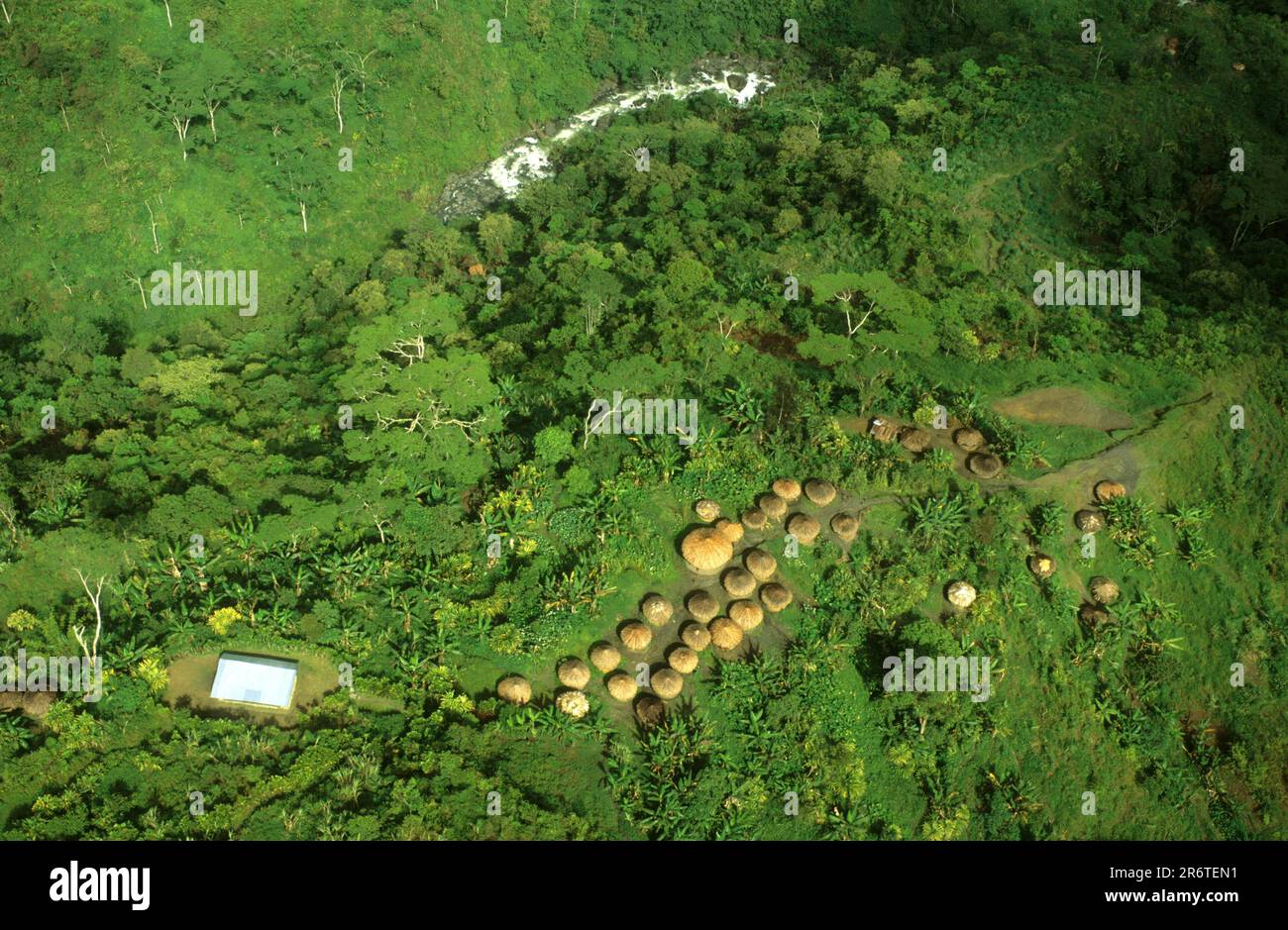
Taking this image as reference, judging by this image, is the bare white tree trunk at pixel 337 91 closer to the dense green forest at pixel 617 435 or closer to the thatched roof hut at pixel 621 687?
the dense green forest at pixel 617 435

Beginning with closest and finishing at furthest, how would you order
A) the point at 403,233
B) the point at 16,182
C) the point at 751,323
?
the point at 751,323 < the point at 16,182 < the point at 403,233

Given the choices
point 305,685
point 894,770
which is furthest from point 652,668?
point 305,685

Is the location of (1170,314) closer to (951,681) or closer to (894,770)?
(951,681)

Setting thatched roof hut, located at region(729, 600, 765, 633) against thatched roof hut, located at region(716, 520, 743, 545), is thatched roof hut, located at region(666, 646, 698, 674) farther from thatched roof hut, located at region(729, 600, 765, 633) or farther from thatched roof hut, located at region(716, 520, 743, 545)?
thatched roof hut, located at region(716, 520, 743, 545)

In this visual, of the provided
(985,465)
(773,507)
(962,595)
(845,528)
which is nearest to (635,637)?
(773,507)

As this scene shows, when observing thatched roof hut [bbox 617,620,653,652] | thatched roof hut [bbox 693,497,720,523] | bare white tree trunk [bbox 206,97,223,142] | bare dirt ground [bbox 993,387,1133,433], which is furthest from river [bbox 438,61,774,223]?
thatched roof hut [bbox 617,620,653,652]
